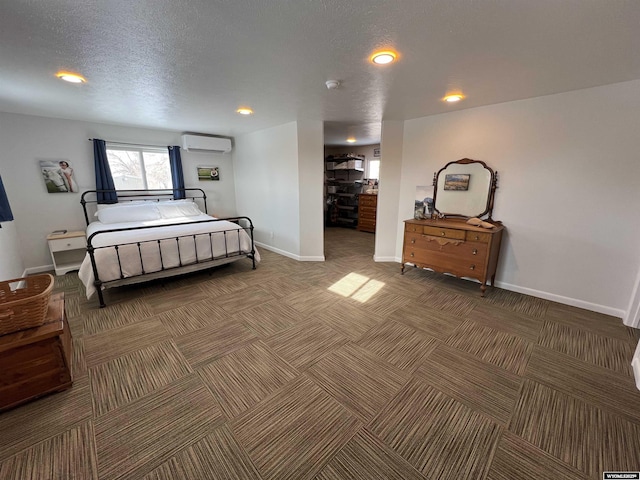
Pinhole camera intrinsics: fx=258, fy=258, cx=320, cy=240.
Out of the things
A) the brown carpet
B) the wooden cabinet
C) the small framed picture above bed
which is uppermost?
the small framed picture above bed

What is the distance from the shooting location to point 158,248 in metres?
3.16

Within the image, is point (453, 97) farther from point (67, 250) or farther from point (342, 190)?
point (67, 250)

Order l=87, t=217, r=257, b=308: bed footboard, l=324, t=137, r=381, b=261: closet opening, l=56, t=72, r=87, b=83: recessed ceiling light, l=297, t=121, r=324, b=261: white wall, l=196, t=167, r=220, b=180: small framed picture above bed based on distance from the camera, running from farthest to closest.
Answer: l=324, t=137, r=381, b=261: closet opening < l=196, t=167, r=220, b=180: small framed picture above bed < l=297, t=121, r=324, b=261: white wall < l=87, t=217, r=257, b=308: bed footboard < l=56, t=72, r=87, b=83: recessed ceiling light

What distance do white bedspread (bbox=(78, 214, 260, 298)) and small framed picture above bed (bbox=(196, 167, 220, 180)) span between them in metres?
1.77

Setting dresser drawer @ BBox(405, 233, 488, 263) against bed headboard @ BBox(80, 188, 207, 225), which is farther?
bed headboard @ BBox(80, 188, 207, 225)

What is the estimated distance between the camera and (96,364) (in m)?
1.96

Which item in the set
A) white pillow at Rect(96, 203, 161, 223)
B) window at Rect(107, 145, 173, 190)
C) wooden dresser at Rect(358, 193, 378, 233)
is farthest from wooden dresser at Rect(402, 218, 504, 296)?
window at Rect(107, 145, 173, 190)

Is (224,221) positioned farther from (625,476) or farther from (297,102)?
(625,476)

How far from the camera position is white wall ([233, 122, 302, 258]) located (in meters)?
4.33

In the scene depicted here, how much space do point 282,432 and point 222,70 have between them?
2.67 metres

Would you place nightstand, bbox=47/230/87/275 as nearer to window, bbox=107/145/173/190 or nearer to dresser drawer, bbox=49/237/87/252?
dresser drawer, bbox=49/237/87/252

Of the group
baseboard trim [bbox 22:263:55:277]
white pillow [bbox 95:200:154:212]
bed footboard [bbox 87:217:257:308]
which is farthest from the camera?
white pillow [bbox 95:200:154:212]

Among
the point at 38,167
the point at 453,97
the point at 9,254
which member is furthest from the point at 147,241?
the point at 453,97

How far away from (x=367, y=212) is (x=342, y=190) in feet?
4.80
